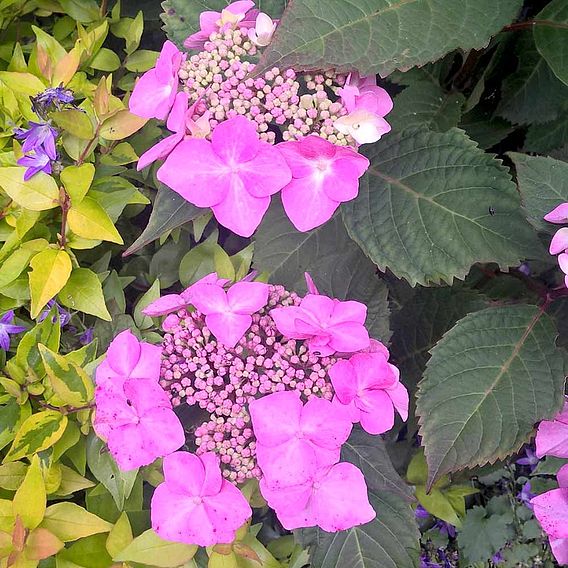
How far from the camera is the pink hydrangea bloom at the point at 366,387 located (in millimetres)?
574

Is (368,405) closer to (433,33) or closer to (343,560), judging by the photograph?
(343,560)

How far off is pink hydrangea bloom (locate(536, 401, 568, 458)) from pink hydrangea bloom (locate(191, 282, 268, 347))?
1.20ft

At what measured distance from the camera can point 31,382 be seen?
0.73 meters

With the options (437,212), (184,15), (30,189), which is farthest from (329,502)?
(184,15)

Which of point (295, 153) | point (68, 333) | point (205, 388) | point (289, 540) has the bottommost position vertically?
point (289, 540)

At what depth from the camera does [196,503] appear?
0.58 meters

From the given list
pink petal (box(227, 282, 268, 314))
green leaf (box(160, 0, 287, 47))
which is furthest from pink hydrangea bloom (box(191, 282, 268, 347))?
green leaf (box(160, 0, 287, 47))

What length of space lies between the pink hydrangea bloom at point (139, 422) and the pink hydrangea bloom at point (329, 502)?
10 cm

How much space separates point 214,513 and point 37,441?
0.22 meters


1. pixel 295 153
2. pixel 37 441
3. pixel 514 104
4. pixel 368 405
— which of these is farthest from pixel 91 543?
pixel 514 104

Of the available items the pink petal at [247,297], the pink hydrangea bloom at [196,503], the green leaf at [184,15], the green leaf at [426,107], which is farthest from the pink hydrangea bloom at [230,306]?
the green leaf at [426,107]

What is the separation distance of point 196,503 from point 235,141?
1.09 feet

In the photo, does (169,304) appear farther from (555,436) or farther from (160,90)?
(555,436)

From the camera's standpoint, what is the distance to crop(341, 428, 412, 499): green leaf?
0.70 m
